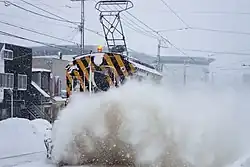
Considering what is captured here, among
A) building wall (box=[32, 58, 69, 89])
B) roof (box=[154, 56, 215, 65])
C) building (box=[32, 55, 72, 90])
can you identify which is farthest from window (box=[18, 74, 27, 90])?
roof (box=[154, 56, 215, 65])

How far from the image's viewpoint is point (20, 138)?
18609 mm

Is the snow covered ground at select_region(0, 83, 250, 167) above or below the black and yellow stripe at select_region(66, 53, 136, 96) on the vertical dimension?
below

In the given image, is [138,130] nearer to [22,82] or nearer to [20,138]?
[20,138]

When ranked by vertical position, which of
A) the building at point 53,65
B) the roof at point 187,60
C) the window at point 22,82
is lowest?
the window at point 22,82

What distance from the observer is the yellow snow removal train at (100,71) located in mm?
11258

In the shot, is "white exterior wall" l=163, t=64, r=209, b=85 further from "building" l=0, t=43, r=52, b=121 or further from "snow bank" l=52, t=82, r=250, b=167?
"building" l=0, t=43, r=52, b=121

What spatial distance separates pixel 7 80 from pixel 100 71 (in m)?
24.9

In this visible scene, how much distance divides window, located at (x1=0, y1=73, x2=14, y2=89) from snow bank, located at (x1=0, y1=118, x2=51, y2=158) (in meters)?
12.0

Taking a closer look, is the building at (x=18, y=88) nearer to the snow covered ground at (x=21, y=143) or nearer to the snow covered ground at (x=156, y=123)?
the snow covered ground at (x=21, y=143)

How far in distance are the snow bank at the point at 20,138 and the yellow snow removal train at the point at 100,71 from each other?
13.8 ft

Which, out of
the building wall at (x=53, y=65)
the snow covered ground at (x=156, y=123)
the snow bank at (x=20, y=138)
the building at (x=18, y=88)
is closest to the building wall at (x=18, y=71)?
the building at (x=18, y=88)

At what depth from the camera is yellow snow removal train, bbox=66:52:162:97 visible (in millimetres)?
11258

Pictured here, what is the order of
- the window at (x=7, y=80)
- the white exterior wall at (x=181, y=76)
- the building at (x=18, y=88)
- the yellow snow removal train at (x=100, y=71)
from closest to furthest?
the yellow snow removal train at (x=100, y=71), the white exterior wall at (x=181, y=76), the window at (x=7, y=80), the building at (x=18, y=88)

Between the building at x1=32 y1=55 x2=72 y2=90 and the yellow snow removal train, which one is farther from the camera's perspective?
the building at x1=32 y1=55 x2=72 y2=90
